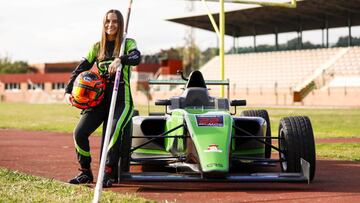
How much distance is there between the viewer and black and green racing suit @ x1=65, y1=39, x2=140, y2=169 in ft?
21.7

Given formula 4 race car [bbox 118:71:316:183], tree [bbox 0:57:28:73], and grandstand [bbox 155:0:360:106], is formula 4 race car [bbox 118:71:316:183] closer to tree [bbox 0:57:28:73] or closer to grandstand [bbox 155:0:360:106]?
grandstand [bbox 155:0:360:106]

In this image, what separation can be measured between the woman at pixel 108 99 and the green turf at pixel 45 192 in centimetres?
43

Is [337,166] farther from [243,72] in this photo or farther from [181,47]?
[181,47]

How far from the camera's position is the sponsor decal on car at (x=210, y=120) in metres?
6.73

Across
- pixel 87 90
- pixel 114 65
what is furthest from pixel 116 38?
pixel 87 90

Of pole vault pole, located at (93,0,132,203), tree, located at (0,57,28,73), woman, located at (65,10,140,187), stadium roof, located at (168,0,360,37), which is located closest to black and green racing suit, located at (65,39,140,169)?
woman, located at (65,10,140,187)

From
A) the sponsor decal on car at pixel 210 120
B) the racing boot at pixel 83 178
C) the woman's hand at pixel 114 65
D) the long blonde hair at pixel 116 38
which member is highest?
the long blonde hair at pixel 116 38

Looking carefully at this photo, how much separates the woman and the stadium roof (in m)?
40.7

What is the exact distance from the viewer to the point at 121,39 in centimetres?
671

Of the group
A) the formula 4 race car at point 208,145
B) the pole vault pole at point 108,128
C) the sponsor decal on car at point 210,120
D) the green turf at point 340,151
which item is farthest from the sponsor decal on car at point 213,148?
the green turf at point 340,151

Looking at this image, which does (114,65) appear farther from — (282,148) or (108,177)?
(282,148)

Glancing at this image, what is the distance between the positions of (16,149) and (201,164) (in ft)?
22.3

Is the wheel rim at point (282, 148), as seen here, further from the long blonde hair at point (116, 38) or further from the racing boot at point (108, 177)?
the long blonde hair at point (116, 38)

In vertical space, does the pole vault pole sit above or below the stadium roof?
below
